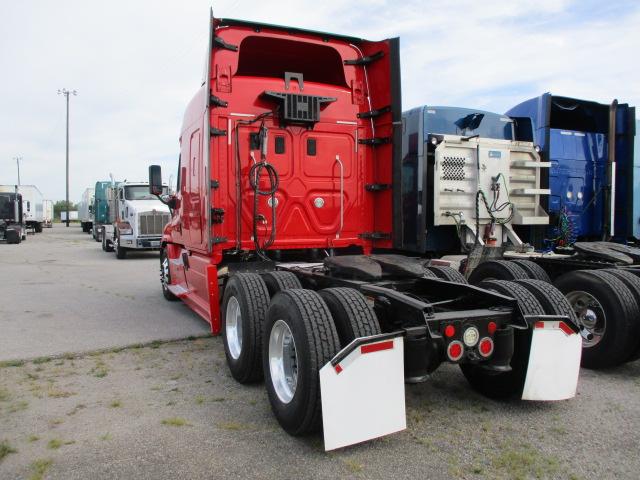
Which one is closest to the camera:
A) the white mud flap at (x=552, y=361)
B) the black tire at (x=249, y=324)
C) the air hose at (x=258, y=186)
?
the white mud flap at (x=552, y=361)

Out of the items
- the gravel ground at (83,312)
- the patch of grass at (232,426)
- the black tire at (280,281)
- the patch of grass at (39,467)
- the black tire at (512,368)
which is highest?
the black tire at (280,281)

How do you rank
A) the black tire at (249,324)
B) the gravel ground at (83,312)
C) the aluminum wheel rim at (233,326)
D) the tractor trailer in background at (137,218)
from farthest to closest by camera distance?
the tractor trailer in background at (137,218)
the gravel ground at (83,312)
the aluminum wheel rim at (233,326)
the black tire at (249,324)

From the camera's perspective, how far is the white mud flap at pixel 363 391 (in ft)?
9.63

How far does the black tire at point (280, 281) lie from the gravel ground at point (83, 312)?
82.0 inches

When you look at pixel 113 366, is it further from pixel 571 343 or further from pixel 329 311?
pixel 571 343

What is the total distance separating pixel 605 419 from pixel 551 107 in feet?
21.6

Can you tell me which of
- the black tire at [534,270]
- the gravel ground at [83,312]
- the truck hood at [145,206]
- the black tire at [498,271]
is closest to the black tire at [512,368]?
the black tire at [498,271]

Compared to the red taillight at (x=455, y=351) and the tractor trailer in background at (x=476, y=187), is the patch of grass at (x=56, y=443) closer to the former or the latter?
the red taillight at (x=455, y=351)

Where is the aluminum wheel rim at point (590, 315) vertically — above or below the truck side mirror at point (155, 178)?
below

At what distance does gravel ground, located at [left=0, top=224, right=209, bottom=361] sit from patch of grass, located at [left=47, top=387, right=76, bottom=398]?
51.2 inches

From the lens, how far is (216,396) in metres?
4.18

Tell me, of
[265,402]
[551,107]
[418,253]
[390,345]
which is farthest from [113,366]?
[551,107]

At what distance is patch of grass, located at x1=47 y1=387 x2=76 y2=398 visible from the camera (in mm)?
4227

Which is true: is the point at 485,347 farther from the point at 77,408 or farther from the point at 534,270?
the point at 77,408
